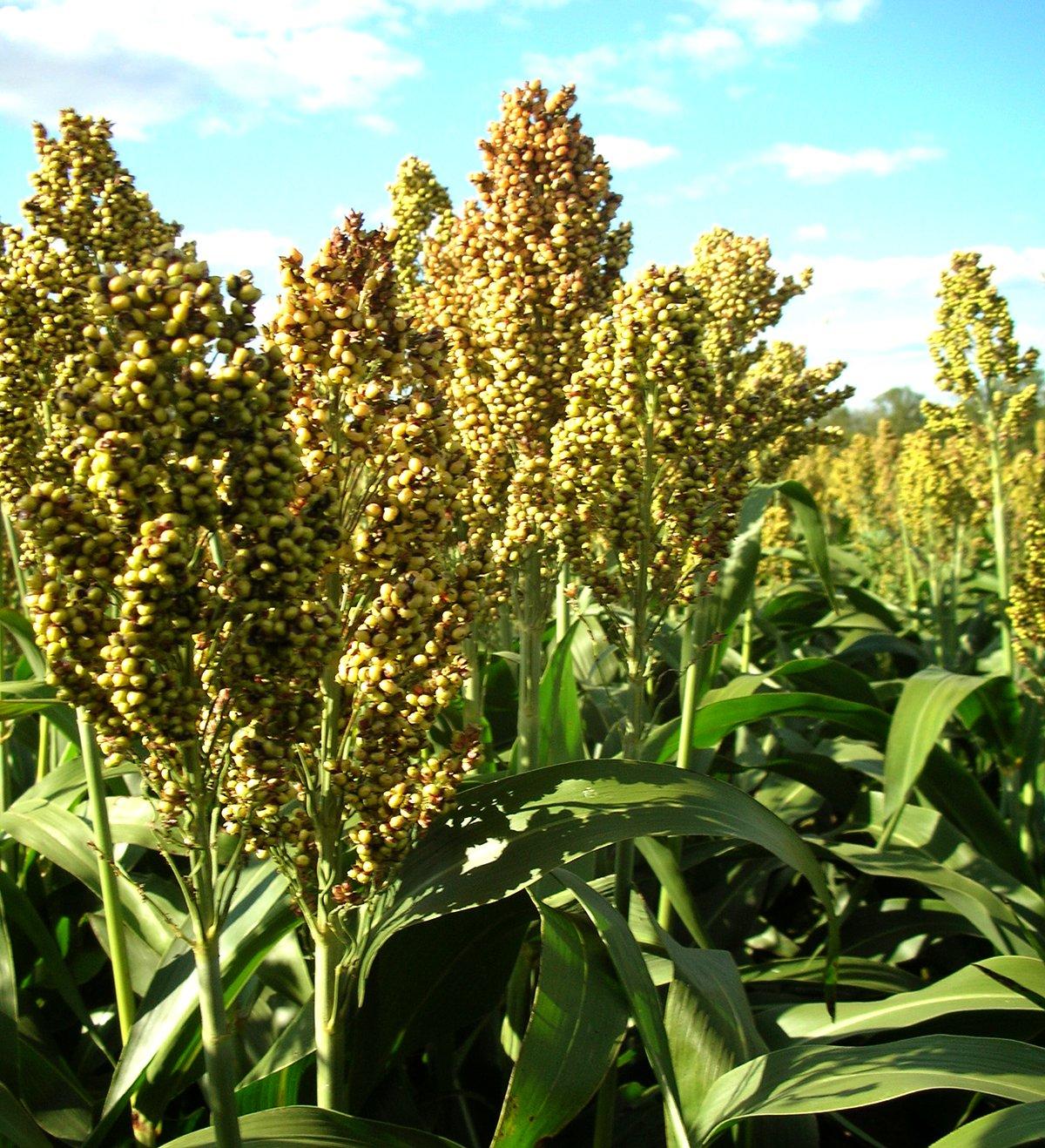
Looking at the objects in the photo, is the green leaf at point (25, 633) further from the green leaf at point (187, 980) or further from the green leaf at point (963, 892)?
the green leaf at point (963, 892)

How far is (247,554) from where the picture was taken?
4.76 feet

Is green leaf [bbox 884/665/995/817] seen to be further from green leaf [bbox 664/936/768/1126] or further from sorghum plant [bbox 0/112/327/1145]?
sorghum plant [bbox 0/112/327/1145]

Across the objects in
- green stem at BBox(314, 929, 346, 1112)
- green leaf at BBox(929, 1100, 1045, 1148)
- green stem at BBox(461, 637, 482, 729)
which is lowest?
green leaf at BBox(929, 1100, 1045, 1148)

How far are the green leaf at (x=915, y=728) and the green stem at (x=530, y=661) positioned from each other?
125 cm

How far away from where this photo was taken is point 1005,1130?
1738mm

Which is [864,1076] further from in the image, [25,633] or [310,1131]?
[25,633]

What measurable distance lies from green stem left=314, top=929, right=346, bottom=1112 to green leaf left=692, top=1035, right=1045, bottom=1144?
729mm

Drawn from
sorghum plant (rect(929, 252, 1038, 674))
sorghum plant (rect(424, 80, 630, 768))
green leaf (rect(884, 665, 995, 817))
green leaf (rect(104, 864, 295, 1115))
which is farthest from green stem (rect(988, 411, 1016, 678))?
green leaf (rect(104, 864, 295, 1115))

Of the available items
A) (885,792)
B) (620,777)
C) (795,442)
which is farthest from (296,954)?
(795,442)

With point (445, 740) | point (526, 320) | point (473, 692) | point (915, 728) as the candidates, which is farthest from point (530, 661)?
point (915, 728)

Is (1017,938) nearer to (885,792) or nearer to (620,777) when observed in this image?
(885,792)

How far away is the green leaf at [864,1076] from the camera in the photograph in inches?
71.3

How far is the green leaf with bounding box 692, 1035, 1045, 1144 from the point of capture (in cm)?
181

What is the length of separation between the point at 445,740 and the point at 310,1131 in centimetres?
162
